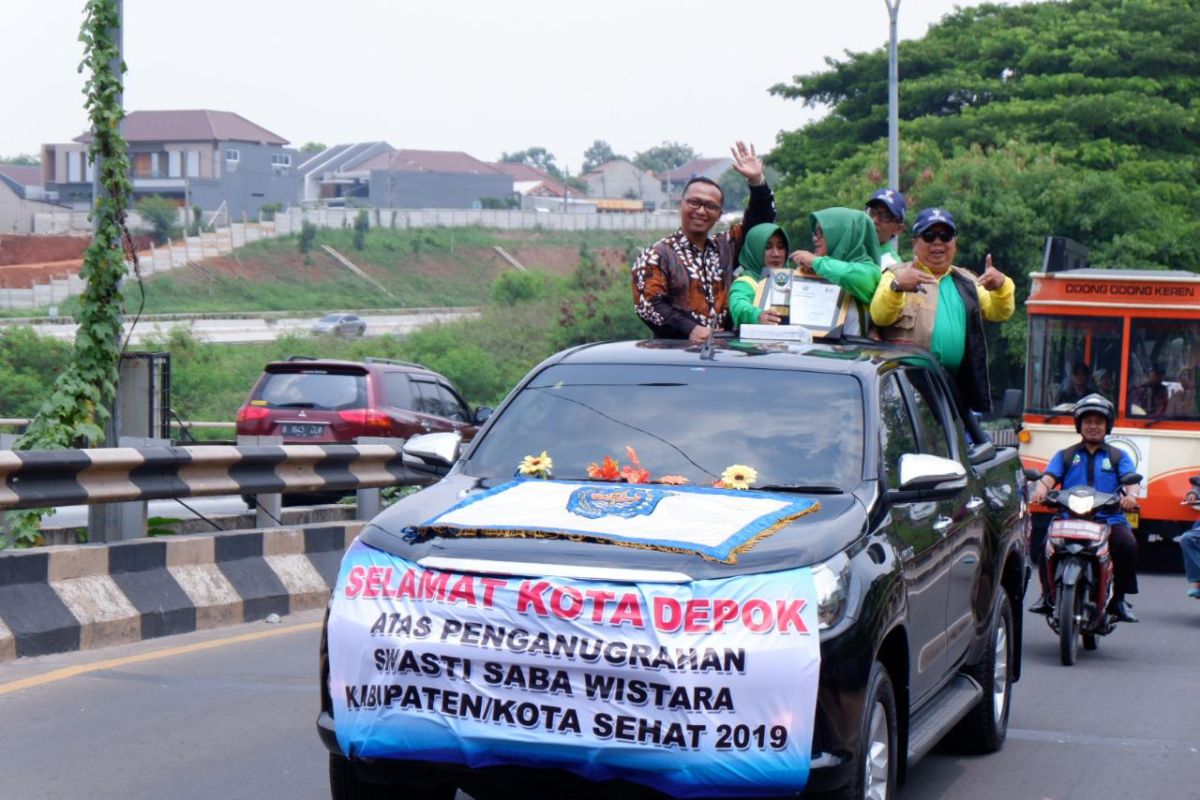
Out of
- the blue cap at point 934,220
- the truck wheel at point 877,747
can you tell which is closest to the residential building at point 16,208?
the blue cap at point 934,220

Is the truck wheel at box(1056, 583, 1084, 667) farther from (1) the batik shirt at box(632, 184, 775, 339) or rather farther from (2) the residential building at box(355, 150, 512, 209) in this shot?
(2) the residential building at box(355, 150, 512, 209)

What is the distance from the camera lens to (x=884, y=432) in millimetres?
6238

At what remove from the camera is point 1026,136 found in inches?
1786

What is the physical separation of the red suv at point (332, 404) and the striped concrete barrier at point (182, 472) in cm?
545

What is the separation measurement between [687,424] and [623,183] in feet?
630

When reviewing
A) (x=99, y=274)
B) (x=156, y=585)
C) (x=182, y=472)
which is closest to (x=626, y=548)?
(x=156, y=585)

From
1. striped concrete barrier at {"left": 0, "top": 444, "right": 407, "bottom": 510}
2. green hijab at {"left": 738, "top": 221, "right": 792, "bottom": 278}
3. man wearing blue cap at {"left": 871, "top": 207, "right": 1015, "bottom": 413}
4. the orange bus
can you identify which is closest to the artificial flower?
man wearing blue cap at {"left": 871, "top": 207, "right": 1015, "bottom": 413}

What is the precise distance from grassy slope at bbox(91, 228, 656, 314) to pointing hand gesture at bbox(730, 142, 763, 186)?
207ft

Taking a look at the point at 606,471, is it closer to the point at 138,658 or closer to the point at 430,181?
the point at 138,658

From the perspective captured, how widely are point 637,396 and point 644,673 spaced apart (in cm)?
175

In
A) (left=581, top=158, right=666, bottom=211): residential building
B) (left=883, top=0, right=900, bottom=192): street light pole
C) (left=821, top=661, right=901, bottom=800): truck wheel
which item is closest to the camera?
(left=821, top=661, right=901, bottom=800): truck wheel

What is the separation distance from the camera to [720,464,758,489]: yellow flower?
19.0ft

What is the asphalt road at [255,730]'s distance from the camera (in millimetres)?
6602

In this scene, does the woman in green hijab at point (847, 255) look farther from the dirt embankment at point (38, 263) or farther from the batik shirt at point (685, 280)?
the dirt embankment at point (38, 263)
